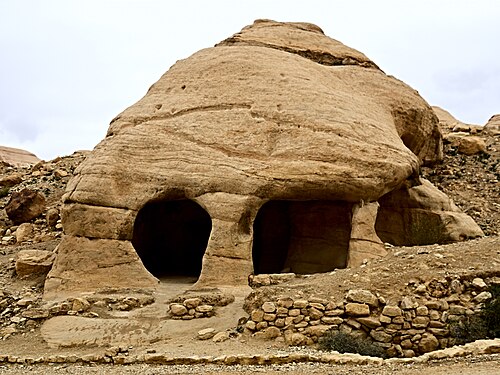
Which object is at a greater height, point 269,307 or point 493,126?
point 493,126

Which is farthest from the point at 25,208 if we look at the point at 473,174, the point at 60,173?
the point at 473,174

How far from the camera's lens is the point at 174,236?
1678cm

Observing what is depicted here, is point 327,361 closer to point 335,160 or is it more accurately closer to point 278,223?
point 335,160

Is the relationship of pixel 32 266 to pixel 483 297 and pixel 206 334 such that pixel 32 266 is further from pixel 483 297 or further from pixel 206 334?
pixel 483 297

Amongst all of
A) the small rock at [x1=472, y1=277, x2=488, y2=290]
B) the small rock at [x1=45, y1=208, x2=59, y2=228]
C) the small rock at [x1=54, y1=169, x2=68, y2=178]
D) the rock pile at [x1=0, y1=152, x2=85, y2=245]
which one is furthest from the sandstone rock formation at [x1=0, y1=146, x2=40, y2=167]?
the small rock at [x1=472, y1=277, x2=488, y2=290]

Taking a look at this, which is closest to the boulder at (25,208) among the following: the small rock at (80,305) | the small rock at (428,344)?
the small rock at (80,305)

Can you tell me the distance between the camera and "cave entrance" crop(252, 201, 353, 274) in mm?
14656

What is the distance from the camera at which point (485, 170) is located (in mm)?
24438

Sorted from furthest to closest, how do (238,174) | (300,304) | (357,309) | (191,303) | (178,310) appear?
(238,174) < (191,303) < (178,310) < (300,304) < (357,309)

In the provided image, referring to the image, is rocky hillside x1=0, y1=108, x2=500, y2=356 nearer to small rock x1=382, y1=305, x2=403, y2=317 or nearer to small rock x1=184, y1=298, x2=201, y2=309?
small rock x1=382, y1=305, x2=403, y2=317

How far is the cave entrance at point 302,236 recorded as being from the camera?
14.7 meters

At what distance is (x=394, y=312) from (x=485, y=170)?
17.7m

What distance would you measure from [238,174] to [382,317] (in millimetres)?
4794

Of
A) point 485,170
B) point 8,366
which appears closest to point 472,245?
point 8,366
